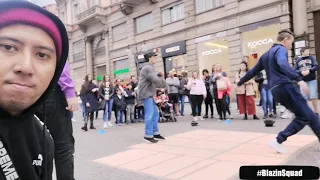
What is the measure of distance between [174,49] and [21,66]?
19.8 metres

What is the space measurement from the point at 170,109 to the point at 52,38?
901 centimetres

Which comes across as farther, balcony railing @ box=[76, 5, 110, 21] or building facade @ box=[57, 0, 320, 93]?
balcony railing @ box=[76, 5, 110, 21]

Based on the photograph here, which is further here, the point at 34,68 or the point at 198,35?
the point at 198,35

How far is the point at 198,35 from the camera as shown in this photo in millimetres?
18906

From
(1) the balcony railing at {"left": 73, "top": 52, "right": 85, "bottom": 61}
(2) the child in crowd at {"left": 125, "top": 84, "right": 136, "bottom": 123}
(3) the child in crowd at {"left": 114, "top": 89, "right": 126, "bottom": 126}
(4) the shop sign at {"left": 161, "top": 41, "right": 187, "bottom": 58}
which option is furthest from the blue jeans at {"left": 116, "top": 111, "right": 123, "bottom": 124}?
(1) the balcony railing at {"left": 73, "top": 52, "right": 85, "bottom": 61}

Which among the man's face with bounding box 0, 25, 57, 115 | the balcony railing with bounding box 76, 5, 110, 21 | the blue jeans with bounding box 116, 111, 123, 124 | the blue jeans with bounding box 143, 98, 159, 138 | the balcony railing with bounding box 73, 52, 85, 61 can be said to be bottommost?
the blue jeans with bounding box 116, 111, 123, 124

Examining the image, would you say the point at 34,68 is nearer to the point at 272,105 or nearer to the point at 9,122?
the point at 9,122

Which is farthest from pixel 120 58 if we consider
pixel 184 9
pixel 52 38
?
pixel 52 38

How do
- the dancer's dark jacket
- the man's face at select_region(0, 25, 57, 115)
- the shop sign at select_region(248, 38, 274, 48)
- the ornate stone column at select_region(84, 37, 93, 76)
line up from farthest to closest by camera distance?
the ornate stone column at select_region(84, 37, 93, 76) < the shop sign at select_region(248, 38, 274, 48) < the dancer's dark jacket < the man's face at select_region(0, 25, 57, 115)

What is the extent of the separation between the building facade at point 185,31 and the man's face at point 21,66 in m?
12.2

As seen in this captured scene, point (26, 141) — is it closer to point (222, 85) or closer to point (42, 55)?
point (42, 55)

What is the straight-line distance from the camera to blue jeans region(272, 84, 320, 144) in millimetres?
3957

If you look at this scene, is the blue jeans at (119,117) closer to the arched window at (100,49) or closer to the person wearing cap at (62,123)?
the person wearing cap at (62,123)

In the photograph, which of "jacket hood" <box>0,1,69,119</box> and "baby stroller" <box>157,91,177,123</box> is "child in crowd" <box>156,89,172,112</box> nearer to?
"baby stroller" <box>157,91,177,123</box>
